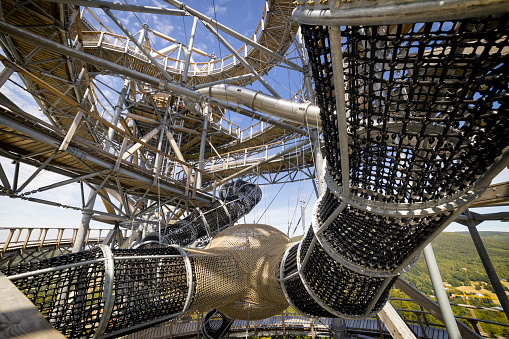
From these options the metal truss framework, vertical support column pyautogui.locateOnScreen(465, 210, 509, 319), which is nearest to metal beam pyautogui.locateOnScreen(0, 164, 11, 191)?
the metal truss framework

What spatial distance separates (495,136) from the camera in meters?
1.29

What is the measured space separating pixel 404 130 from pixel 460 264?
972 inches

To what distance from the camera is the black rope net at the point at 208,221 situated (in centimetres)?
823

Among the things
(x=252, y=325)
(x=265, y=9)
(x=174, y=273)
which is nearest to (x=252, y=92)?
(x=174, y=273)

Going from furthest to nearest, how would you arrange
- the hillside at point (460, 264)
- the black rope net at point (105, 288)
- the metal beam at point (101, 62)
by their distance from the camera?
the hillside at point (460, 264) → the metal beam at point (101, 62) → the black rope net at point (105, 288)

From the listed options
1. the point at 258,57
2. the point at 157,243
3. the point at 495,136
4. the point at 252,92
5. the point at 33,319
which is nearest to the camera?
the point at 33,319

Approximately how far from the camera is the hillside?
16.6 metres

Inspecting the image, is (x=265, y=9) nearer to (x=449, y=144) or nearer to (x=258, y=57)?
→ (x=258, y=57)

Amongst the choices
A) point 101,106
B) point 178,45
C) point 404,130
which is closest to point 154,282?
point 404,130

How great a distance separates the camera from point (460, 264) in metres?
18.8

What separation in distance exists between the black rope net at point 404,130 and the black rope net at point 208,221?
568 centimetres

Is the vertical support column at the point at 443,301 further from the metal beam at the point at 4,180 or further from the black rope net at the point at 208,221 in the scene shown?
the metal beam at the point at 4,180

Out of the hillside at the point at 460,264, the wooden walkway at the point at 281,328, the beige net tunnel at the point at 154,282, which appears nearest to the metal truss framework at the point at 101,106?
the beige net tunnel at the point at 154,282

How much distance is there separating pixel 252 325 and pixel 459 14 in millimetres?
11867
